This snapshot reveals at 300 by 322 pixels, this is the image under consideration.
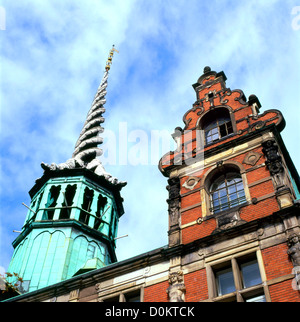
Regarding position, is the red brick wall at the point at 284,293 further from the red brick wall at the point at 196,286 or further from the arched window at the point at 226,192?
the arched window at the point at 226,192

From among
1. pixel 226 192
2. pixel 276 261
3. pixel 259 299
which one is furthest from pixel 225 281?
pixel 226 192

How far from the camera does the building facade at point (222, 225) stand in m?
12.5

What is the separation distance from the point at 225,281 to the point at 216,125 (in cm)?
801

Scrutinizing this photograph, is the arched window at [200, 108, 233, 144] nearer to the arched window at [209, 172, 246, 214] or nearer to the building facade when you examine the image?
the building facade

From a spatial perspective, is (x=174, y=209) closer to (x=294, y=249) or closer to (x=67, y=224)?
(x=294, y=249)

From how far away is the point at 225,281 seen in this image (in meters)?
13.1

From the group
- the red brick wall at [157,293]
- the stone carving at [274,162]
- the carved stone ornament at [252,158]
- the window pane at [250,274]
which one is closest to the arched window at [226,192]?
the carved stone ornament at [252,158]

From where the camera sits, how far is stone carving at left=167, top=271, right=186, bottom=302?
42.6ft

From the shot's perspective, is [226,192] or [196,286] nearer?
[196,286]

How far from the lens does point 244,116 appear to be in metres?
18.5

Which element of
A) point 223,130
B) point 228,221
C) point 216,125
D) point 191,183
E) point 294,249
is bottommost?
point 294,249

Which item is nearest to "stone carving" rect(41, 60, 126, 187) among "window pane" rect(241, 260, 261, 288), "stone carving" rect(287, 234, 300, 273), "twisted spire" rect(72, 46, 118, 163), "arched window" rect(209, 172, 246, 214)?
"twisted spire" rect(72, 46, 118, 163)

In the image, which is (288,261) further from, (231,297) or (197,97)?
(197,97)
